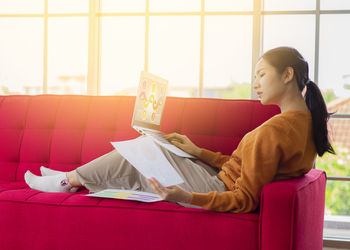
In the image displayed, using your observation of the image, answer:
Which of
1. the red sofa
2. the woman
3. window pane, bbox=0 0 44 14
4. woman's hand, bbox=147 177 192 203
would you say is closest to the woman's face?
the woman

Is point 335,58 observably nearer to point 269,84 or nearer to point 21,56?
point 269,84

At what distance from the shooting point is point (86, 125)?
2217 millimetres

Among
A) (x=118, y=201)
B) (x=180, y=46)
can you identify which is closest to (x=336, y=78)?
(x=180, y=46)

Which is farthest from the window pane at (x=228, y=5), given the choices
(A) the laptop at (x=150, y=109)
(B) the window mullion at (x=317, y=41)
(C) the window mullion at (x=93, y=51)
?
(A) the laptop at (x=150, y=109)

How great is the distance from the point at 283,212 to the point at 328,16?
184 centimetres

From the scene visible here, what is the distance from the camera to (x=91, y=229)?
1.46 meters

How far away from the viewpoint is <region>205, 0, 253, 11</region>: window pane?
2717 millimetres

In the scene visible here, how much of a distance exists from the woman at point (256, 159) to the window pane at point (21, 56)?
1.36m

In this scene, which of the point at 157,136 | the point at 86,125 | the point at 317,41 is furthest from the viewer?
the point at 317,41

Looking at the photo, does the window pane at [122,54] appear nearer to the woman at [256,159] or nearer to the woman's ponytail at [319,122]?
the woman at [256,159]

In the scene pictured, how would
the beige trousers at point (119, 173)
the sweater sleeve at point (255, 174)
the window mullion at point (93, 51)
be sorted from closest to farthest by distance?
1. the sweater sleeve at point (255, 174)
2. the beige trousers at point (119, 173)
3. the window mullion at point (93, 51)

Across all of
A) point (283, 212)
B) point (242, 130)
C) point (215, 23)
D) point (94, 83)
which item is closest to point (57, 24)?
point (94, 83)

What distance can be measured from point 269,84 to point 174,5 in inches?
60.3

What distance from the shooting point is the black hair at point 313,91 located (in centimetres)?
148
